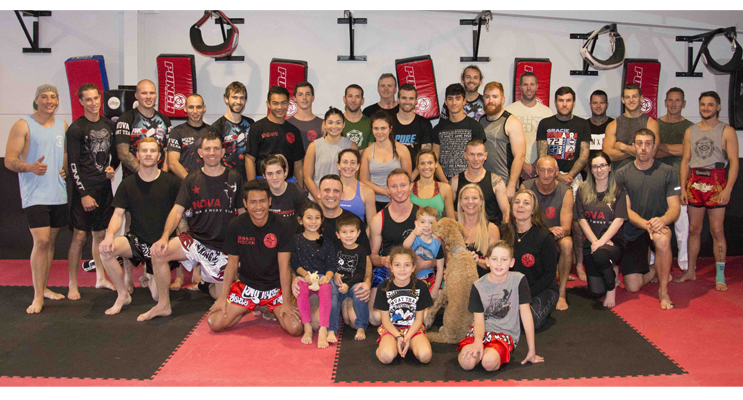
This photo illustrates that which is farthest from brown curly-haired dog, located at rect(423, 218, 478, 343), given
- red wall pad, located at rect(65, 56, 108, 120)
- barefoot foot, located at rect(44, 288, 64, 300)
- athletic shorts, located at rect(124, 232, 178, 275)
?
red wall pad, located at rect(65, 56, 108, 120)

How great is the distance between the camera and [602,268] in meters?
4.48

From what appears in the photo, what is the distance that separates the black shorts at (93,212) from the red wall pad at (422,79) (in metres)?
3.38

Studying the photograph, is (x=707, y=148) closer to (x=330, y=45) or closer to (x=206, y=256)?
(x=330, y=45)

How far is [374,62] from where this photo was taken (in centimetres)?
639

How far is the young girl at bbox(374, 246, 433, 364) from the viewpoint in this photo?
3535mm

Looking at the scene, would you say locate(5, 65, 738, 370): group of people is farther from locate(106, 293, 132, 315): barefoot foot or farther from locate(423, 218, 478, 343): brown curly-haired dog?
locate(423, 218, 478, 343): brown curly-haired dog

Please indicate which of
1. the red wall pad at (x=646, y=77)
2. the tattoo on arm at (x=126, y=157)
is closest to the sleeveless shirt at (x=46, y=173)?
the tattoo on arm at (x=126, y=157)

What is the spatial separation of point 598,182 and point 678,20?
325 centimetres

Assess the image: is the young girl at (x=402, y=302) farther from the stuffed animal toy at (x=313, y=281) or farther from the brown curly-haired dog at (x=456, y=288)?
the stuffed animal toy at (x=313, y=281)

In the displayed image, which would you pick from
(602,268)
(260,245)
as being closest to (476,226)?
(602,268)

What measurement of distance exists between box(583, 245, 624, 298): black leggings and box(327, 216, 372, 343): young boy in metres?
2.00

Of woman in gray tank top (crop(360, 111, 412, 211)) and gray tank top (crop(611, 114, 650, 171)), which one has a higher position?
gray tank top (crop(611, 114, 650, 171))

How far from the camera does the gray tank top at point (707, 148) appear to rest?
5305 mm

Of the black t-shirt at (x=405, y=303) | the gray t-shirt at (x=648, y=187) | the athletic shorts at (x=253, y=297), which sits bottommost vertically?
the athletic shorts at (x=253, y=297)
